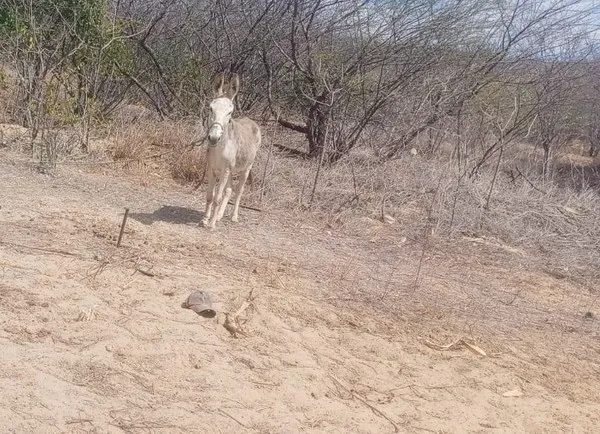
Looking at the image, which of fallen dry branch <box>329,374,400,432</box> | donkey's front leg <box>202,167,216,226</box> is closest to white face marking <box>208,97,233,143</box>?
donkey's front leg <box>202,167,216,226</box>

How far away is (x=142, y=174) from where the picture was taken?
368 inches

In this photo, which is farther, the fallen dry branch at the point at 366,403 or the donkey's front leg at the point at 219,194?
the donkey's front leg at the point at 219,194

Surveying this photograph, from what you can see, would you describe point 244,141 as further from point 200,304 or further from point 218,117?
point 200,304

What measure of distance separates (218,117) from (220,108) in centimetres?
12

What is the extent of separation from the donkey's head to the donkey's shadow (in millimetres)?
1070

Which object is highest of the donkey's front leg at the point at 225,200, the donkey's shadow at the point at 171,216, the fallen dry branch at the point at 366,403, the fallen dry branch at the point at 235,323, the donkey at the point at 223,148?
the donkey at the point at 223,148

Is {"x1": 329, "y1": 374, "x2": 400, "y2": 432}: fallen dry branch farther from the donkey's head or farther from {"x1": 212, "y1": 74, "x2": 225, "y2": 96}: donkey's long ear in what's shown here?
{"x1": 212, "y1": 74, "x2": 225, "y2": 96}: donkey's long ear

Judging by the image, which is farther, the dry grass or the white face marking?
the dry grass

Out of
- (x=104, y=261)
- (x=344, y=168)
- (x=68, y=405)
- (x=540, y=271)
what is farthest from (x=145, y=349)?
(x=344, y=168)

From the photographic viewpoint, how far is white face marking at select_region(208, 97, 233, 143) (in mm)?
6562

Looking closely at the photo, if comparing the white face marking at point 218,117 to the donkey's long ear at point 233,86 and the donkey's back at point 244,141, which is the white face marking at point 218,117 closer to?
the donkey's long ear at point 233,86

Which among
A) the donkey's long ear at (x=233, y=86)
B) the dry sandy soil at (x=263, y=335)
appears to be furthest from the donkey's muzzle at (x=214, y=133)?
the dry sandy soil at (x=263, y=335)

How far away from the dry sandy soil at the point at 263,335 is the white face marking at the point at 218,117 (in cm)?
105

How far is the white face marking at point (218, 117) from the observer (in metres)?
6.56
